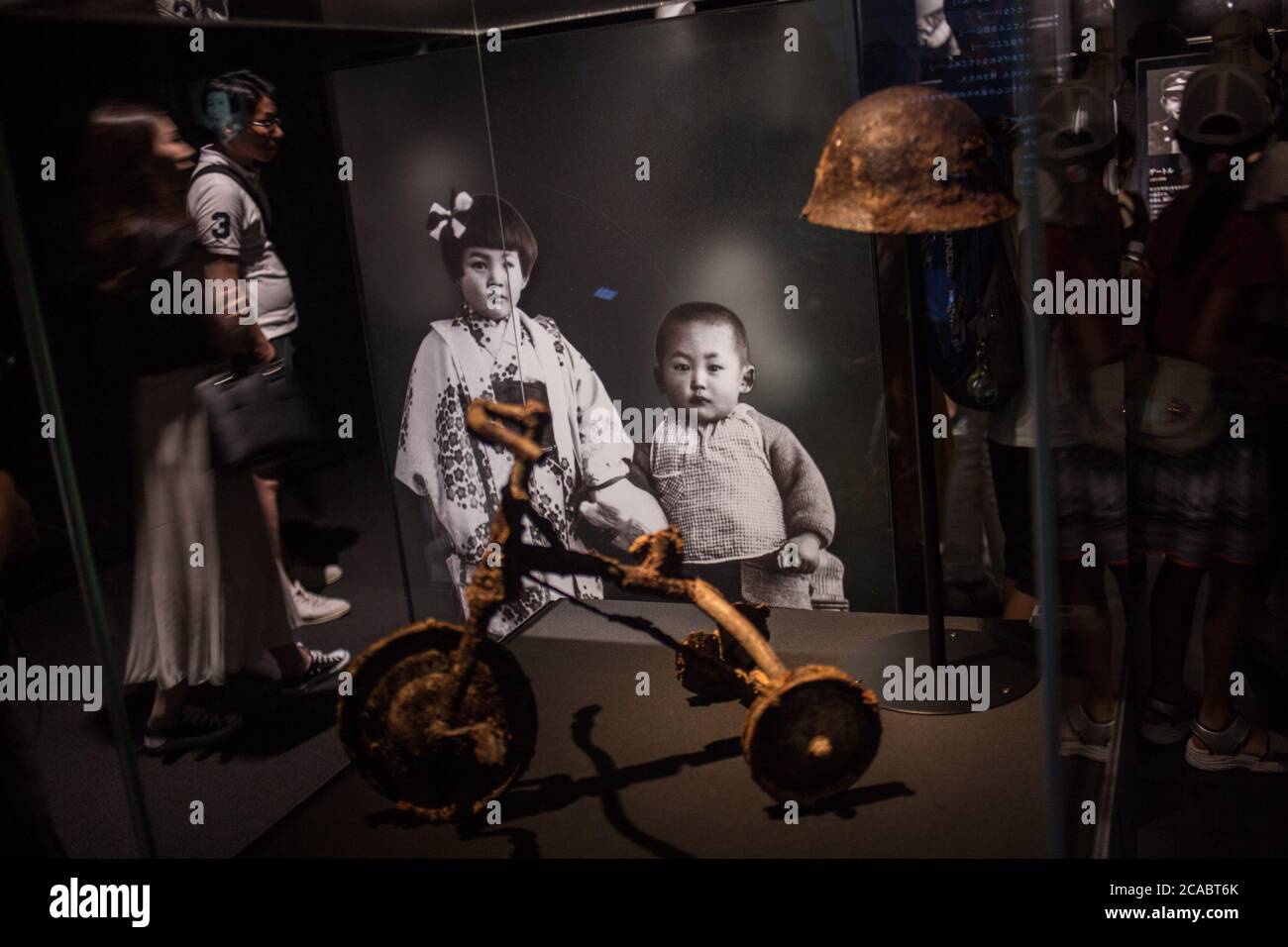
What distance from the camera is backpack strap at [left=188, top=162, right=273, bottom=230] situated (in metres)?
1.55

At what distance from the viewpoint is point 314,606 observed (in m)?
1.83

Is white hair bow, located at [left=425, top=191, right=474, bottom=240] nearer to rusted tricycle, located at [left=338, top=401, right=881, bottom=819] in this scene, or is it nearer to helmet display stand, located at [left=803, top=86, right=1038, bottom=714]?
rusted tricycle, located at [left=338, top=401, right=881, bottom=819]

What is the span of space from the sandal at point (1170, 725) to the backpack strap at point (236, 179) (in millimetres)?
2078

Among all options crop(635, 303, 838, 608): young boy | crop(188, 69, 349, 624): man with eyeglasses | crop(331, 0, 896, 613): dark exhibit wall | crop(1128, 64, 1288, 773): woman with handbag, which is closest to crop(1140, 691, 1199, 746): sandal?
crop(1128, 64, 1288, 773): woman with handbag

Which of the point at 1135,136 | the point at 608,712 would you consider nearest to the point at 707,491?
the point at 608,712

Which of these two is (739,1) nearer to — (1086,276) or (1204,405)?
(1086,276)

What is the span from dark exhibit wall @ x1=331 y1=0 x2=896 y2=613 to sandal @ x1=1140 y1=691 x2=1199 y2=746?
645mm

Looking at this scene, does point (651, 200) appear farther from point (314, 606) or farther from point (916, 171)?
point (314, 606)

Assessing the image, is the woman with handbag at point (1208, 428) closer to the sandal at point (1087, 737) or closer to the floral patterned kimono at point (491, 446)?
the sandal at point (1087, 737)

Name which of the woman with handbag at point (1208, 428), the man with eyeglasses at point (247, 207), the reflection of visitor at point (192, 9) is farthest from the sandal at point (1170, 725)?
the reflection of visitor at point (192, 9)

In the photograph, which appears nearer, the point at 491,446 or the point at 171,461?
the point at 171,461

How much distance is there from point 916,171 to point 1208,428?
969 millimetres

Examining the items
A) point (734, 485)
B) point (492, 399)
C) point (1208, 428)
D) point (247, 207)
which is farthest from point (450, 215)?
point (1208, 428)

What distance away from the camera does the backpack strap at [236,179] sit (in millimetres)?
1553
